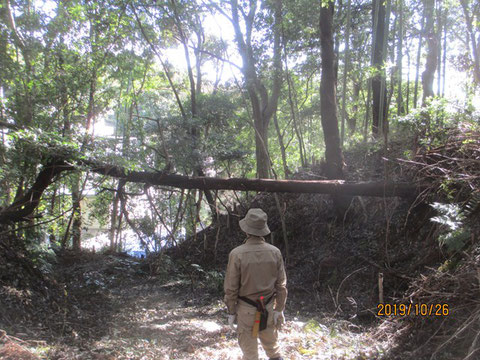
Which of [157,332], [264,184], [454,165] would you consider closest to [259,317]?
[157,332]

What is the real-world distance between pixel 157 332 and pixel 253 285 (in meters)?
3.27

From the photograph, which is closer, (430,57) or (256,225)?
(256,225)

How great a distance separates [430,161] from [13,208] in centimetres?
817

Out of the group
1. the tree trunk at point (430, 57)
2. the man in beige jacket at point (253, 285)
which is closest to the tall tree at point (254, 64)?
the tree trunk at point (430, 57)

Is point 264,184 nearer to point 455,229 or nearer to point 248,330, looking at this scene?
point 455,229

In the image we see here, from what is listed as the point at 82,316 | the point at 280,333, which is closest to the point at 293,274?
the point at 280,333

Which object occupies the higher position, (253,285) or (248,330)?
(253,285)

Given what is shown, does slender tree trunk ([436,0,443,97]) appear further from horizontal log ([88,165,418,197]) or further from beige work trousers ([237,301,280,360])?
beige work trousers ([237,301,280,360])

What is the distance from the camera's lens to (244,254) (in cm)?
362

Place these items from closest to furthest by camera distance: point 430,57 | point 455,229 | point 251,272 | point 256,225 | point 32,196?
point 251,272 < point 256,225 < point 455,229 < point 32,196 < point 430,57

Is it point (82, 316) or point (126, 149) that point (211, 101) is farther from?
point (82, 316)
